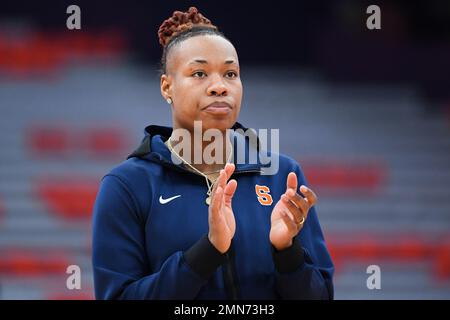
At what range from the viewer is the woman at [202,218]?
1433 mm

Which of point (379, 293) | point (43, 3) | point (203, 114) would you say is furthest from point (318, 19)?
point (203, 114)

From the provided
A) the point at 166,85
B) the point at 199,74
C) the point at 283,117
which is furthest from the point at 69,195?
the point at 199,74

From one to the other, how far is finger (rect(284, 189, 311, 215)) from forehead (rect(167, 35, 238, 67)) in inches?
12.4

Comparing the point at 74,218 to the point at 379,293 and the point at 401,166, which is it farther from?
the point at 401,166

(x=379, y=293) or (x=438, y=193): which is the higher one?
(x=438, y=193)

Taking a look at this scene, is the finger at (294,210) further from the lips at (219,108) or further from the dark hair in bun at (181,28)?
the dark hair in bun at (181,28)

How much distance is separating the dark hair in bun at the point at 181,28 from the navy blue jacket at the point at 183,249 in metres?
0.25

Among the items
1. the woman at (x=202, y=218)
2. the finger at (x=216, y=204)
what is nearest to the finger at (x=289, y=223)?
the woman at (x=202, y=218)

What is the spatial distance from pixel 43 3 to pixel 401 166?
4.02 metres

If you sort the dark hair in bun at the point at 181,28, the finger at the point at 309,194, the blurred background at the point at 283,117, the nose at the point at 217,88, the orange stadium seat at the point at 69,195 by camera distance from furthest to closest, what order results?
the orange stadium seat at the point at 69,195 < the blurred background at the point at 283,117 < the dark hair in bun at the point at 181,28 < the nose at the point at 217,88 < the finger at the point at 309,194

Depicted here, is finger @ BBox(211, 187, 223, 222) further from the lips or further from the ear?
the ear

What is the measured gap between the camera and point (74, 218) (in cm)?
616

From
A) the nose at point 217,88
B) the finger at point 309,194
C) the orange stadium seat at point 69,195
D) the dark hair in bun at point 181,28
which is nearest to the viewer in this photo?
the finger at point 309,194

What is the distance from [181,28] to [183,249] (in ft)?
1.54
